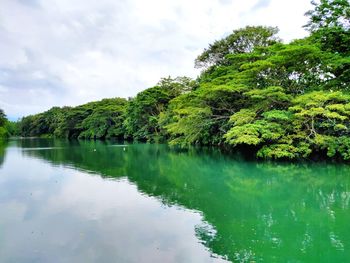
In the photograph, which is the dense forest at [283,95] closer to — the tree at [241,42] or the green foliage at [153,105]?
the tree at [241,42]

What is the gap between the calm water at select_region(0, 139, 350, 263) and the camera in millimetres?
5250

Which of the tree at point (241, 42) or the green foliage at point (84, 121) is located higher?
the tree at point (241, 42)

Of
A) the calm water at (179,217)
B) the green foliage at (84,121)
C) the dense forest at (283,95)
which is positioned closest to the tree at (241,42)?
the dense forest at (283,95)

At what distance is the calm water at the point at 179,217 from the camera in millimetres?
5250

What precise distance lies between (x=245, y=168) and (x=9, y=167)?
11670 millimetres

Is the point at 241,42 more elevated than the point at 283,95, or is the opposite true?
the point at 241,42

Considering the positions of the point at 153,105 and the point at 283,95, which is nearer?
the point at 283,95

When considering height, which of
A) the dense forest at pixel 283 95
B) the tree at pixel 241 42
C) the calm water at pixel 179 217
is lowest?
the calm water at pixel 179 217

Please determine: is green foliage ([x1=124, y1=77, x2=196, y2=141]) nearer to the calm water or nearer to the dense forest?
the dense forest

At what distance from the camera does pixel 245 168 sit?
1430 cm

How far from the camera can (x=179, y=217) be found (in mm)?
7273

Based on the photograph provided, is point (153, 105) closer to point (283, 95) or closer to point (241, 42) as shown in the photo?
point (241, 42)

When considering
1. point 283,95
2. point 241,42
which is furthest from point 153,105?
point 283,95

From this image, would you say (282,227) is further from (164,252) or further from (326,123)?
(326,123)
